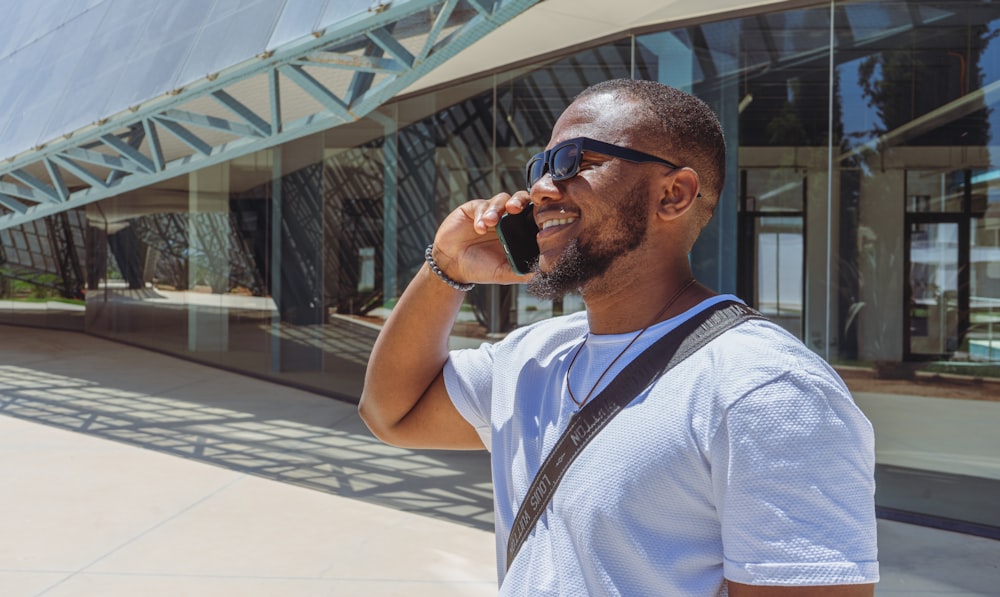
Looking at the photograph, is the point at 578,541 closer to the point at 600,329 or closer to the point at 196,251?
A: the point at 600,329

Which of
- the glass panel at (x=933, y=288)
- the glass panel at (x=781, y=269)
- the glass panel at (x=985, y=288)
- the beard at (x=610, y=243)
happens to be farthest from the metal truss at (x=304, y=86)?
the beard at (x=610, y=243)

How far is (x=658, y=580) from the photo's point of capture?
3.93ft

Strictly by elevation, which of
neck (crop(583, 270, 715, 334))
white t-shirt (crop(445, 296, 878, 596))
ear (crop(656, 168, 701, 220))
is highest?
ear (crop(656, 168, 701, 220))

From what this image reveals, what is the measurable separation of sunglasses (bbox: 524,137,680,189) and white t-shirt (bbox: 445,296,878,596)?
261 mm

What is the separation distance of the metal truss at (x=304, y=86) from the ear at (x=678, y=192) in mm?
5110

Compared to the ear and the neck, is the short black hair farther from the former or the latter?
the neck

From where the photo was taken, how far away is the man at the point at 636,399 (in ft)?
3.55

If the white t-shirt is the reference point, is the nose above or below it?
above

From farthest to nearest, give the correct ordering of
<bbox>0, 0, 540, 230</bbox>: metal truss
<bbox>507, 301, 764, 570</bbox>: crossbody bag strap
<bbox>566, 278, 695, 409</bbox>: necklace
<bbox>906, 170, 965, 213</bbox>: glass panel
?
1. <bbox>906, 170, 965, 213</bbox>: glass panel
2. <bbox>0, 0, 540, 230</bbox>: metal truss
3. <bbox>566, 278, 695, 409</bbox>: necklace
4. <bbox>507, 301, 764, 570</bbox>: crossbody bag strap

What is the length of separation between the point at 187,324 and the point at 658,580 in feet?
62.6

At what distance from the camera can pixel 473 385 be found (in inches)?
72.2

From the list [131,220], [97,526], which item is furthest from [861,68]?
[131,220]

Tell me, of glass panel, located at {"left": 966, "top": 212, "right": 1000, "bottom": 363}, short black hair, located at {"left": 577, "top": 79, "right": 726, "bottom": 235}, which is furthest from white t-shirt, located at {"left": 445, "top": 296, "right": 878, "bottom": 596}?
glass panel, located at {"left": 966, "top": 212, "right": 1000, "bottom": 363}

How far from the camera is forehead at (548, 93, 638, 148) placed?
144 centimetres
